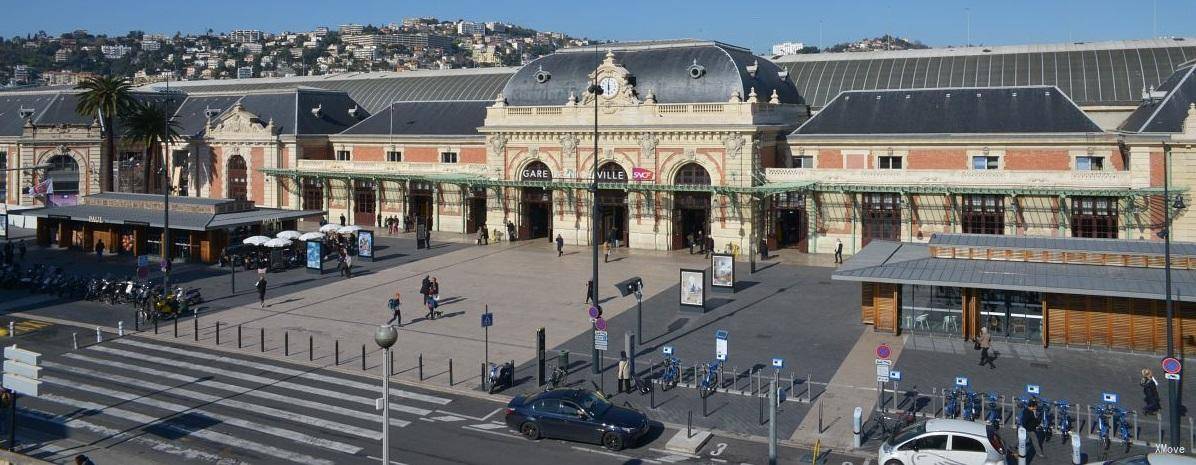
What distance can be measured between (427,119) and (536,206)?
15557 millimetres

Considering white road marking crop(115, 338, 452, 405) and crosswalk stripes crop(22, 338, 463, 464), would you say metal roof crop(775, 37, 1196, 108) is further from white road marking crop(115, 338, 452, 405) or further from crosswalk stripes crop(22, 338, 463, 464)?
crosswalk stripes crop(22, 338, 463, 464)

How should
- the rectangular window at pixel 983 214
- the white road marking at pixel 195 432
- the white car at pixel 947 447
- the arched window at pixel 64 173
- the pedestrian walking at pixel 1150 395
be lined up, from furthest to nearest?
the arched window at pixel 64 173 → the rectangular window at pixel 983 214 → the pedestrian walking at pixel 1150 395 → the white road marking at pixel 195 432 → the white car at pixel 947 447

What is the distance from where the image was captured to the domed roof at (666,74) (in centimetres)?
5638

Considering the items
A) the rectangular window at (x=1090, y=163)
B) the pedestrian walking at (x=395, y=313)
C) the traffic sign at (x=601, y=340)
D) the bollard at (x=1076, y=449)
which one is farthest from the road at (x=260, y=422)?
the rectangular window at (x=1090, y=163)

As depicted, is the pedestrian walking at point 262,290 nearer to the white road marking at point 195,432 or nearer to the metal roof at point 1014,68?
the white road marking at point 195,432

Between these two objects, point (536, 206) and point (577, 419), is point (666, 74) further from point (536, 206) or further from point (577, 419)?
point (577, 419)

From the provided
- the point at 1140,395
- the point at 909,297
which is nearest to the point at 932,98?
the point at 909,297

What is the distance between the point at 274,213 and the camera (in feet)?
179

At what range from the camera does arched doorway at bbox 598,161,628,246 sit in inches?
2297

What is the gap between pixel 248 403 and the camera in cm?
2673

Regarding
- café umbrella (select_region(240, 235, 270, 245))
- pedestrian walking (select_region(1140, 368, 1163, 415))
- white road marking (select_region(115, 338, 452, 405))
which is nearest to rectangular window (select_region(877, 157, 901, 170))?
pedestrian walking (select_region(1140, 368, 1163, 415))

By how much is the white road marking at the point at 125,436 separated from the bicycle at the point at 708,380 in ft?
40.8

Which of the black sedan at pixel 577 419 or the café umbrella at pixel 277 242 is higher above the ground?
the café umbrella at pixel 277 242

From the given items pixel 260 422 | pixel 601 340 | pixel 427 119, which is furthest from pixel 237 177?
pixel 601 340
